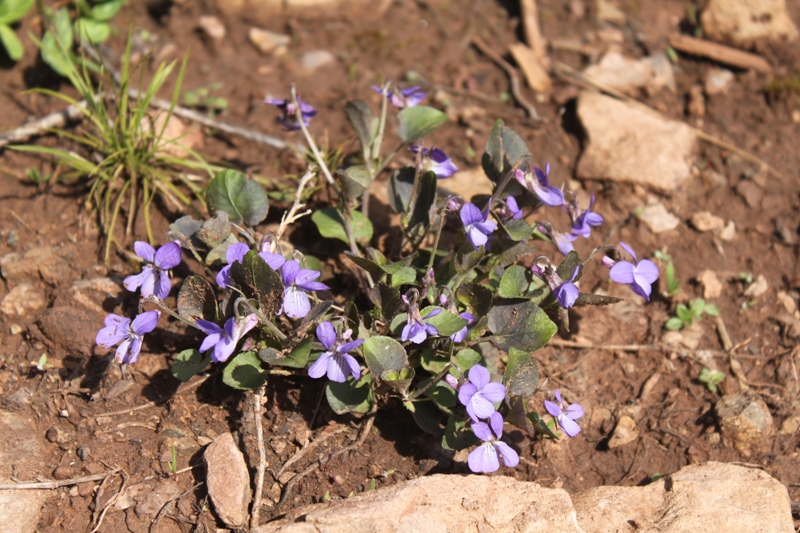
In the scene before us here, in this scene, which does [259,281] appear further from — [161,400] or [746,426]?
[746,426]

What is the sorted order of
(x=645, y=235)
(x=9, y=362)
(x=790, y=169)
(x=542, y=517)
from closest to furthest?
(x=542, y=517)
(x=9, y=362)
(x=645, y=235)
(x=790, y=169)

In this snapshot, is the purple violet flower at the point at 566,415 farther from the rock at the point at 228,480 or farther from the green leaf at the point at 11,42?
the green leaf at the point at 11,42

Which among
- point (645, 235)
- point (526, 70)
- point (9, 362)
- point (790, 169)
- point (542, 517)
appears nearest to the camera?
point (542, 517)

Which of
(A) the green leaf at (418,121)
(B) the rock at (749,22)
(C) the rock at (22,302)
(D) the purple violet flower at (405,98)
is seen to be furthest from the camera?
(B) the rock at (749,22)

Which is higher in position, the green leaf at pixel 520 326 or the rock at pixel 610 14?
the rock at pixel 610 14

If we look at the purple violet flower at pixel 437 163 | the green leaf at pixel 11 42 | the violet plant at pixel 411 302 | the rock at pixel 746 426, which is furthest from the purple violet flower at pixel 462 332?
the green leaf at pixel 11 42

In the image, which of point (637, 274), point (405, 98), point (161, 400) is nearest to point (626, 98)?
point (405, 98)

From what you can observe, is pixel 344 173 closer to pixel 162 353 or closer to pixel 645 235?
pixel 162 353

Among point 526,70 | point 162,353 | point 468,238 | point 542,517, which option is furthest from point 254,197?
point 526,70
